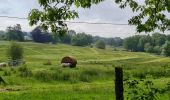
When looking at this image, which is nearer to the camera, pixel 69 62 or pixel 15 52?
pixel 69 62

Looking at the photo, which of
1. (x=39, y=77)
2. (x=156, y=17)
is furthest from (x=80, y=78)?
(x=156, y=17)

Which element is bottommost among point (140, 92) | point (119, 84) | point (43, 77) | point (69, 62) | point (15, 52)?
point (15, 52)

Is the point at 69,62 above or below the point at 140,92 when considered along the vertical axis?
below

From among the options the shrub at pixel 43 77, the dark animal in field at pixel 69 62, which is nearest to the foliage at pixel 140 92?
the shrub at pixel 43 77

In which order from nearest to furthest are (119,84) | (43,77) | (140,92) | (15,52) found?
(119,84), (140,92), (43,77), (15,52)

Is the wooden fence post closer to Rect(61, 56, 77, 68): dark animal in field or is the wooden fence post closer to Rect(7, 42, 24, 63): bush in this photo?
Rect(61, 56, 77, 68): dark animal in field

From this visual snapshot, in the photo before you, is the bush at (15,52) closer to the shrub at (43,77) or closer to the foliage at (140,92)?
the shrub at (43,77)

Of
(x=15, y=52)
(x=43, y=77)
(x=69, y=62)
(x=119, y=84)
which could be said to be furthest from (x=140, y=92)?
(x=15, y=52)

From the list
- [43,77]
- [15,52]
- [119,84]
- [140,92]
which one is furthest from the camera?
[15,52]

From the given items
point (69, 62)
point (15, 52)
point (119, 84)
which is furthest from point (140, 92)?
point (15, 52)

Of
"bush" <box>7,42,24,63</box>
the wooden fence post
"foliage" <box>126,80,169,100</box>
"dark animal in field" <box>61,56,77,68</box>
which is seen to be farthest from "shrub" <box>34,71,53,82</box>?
"bush" <box>7,42,24,63</box>

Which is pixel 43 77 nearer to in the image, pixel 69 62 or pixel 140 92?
pixel 69 62

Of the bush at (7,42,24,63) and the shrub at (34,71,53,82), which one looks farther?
the bush at (7,42,24,63)

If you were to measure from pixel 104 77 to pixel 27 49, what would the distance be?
11873 centimetres
